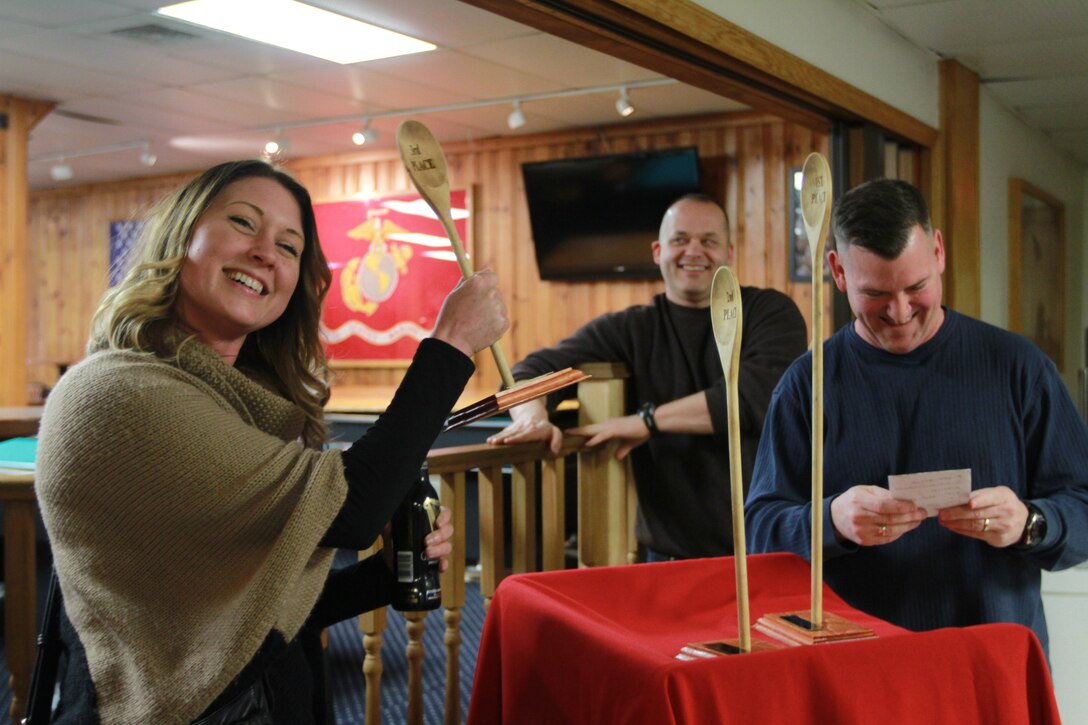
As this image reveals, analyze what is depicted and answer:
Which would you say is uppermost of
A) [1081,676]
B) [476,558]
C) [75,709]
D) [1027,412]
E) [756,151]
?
[756,151]

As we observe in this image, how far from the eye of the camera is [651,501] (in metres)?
2.82

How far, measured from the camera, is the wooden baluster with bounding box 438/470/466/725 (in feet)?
7.49

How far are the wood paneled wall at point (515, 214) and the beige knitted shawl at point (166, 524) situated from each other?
5.70 m

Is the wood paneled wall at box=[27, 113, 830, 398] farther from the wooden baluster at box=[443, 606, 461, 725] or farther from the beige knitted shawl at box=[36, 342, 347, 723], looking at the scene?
the beige knitted shawl at box=[36, 342, 347, 723]

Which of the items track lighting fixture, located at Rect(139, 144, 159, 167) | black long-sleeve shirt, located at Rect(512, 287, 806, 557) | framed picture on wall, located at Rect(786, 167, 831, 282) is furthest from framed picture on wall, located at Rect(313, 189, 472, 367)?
black long-sleeve shirt, located at Rect(512, 287, 806, 557)

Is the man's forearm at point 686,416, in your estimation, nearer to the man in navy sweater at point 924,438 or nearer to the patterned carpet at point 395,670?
the man in navy sweater at point 924,438

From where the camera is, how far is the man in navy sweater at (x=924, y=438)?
159 cm

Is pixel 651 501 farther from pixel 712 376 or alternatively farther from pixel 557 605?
pixel 557 605

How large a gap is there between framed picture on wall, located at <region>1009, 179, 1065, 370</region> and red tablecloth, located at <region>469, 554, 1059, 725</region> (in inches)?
180

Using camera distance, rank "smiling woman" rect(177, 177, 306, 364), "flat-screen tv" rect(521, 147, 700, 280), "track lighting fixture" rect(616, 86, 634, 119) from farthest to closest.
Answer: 1. "flat-screen tv" rect(521, 147, 700, 280)
2. "track lighting fixture" rect(616, 86, 634, 119)
3. "smiling woman" rect(177, 177, 306, 364)

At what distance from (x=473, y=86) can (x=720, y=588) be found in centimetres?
491

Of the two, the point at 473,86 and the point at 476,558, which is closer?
the point at 476,558

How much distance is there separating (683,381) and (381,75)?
3.54m

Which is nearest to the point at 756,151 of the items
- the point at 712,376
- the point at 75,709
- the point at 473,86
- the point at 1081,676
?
the point at 473,86
